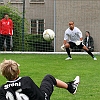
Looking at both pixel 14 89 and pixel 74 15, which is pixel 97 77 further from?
pixel 74 15

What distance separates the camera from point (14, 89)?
5633 mm

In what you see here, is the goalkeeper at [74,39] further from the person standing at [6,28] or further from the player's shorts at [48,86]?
the player's shorts at [48,86]

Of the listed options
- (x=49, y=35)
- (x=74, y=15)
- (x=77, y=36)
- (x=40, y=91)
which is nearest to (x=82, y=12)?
(x=74, y=15)

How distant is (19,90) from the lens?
5.63 m

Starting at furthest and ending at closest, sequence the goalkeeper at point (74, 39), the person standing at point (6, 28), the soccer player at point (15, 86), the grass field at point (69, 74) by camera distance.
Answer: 1. the person standing at point (6, 28)
2. the goalkeeper at point (74, 39)
3. the grass field at point (69, 74)
4. the soccer player at point (15, 86)

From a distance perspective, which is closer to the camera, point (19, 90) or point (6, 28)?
point (19, 90)

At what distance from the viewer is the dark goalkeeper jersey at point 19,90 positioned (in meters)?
5.63

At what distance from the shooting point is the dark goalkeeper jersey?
5.63m

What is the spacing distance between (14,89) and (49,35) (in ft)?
46.0

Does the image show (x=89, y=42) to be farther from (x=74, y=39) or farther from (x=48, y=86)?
(x=48, y=86)

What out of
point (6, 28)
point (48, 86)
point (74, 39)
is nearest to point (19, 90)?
point (48, 86)

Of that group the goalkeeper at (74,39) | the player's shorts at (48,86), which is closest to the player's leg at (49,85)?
the player's shorts at (48,86)

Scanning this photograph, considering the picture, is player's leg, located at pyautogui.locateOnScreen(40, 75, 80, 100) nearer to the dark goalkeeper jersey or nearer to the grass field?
the dark goalkeeper jersey

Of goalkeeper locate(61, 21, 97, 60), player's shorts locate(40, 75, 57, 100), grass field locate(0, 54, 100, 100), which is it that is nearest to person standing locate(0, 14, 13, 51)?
goalkeeper locate(61, 21, 97, 60)
